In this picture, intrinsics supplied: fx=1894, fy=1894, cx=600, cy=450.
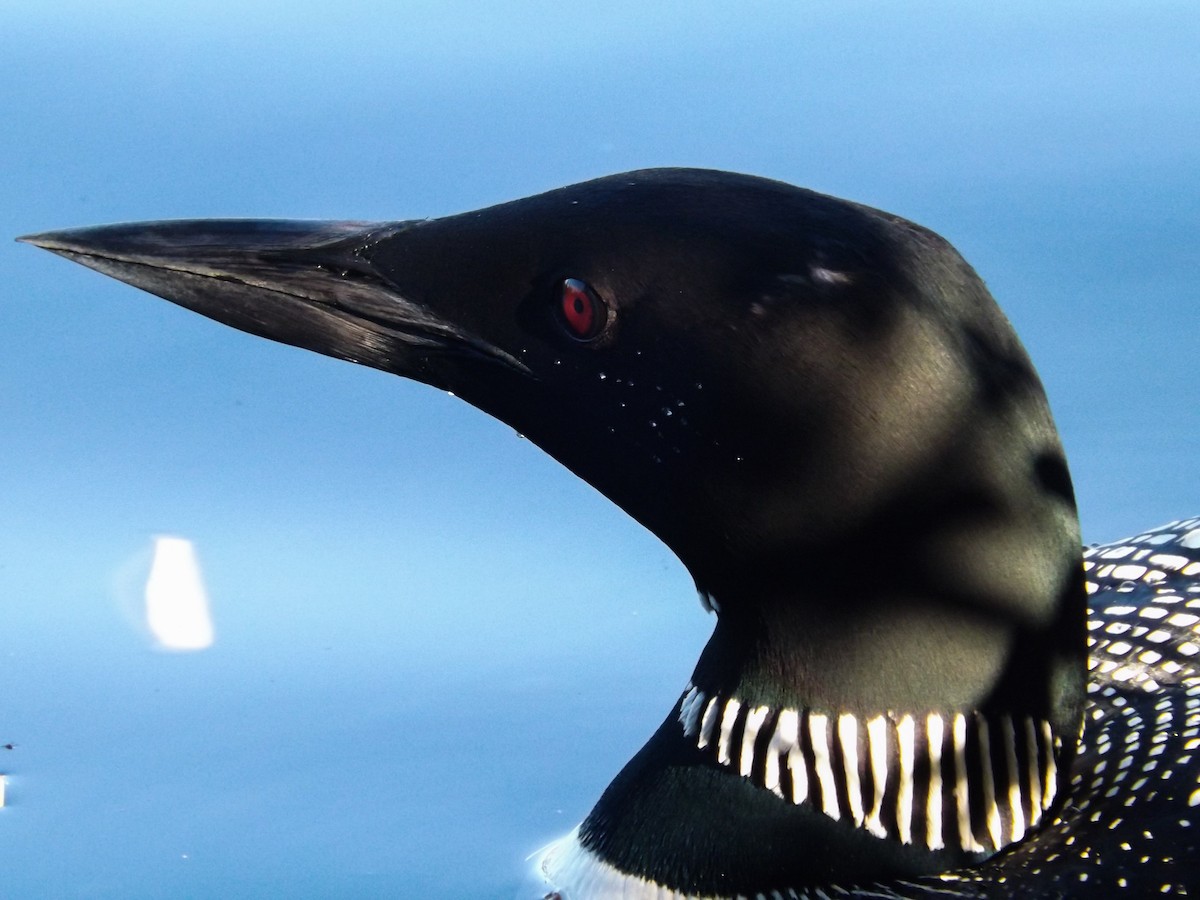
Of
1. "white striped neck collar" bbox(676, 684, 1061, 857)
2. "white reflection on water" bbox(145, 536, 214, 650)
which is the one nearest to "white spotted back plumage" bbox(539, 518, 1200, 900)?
"white striped neck collar" bbox(676, 684, 1061, 857)

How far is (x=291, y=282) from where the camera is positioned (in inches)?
78.3

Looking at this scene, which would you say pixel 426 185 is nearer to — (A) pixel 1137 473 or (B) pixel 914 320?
(A) pixel 1137 473

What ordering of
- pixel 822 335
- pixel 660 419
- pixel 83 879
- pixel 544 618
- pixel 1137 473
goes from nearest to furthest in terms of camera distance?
pixel 822 335
pixel 660 419
pixel 83 879
pixel 544 618
pixel 1137 473

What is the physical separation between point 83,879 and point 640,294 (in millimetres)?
1436

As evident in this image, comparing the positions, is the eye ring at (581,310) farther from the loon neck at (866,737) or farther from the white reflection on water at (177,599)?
the white reflection on water at (177,599)

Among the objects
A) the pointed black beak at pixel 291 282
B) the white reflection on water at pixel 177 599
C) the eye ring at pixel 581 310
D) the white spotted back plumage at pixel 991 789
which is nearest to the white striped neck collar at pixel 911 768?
the white spotted back plumage at pixel 991 789

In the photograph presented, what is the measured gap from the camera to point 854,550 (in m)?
1.79

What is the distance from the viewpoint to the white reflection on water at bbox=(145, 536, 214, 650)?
10.8ft

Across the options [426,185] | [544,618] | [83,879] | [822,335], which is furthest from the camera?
[426,185]

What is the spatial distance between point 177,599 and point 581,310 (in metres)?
1.77

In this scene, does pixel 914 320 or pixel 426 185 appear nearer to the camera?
pixel 914 320

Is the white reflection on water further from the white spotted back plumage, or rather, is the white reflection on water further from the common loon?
the white spotted back plumage

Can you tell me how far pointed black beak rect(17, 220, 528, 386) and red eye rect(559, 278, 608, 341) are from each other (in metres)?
0.15

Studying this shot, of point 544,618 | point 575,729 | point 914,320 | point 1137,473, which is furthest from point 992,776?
point 1137,473
